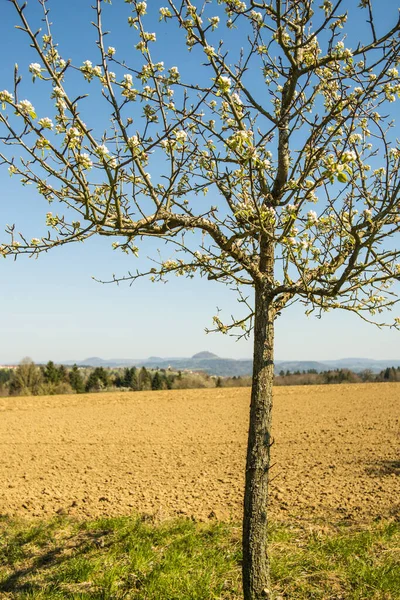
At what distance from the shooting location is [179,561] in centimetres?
634

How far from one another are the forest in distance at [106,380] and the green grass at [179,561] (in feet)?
120

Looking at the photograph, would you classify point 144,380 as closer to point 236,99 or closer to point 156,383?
point 156,383

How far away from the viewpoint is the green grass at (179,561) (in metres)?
5.58

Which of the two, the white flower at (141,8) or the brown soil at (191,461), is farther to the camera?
the brown soil at (191,461)

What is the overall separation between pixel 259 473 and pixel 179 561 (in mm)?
2698

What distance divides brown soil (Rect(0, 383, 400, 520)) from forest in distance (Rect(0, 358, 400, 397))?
21524mm

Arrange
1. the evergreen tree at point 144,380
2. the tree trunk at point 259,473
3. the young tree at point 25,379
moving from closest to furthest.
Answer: the tree trunk at point 259,473 → the young tree at point 25,379 → the evergreen tree at point 144,380

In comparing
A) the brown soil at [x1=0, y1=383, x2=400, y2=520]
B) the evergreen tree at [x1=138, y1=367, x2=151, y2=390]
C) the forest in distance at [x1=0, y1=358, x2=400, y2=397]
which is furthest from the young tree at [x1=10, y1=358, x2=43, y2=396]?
the brown soil at [x1=0, y1=383, x2=400, y2=520]

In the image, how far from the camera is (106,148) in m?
3.34

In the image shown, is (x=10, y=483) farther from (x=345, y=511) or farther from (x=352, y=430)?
(x=352, y=430)

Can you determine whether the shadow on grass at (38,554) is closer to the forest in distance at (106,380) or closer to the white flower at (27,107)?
the white flower at (27,107)

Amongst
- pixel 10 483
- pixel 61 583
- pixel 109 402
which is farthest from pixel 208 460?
pixel 109 402

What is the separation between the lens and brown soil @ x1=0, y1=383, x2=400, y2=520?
30.7ft

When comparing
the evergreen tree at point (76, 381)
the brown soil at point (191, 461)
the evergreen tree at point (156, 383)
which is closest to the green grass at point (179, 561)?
the brown soil at point (191, 461)
